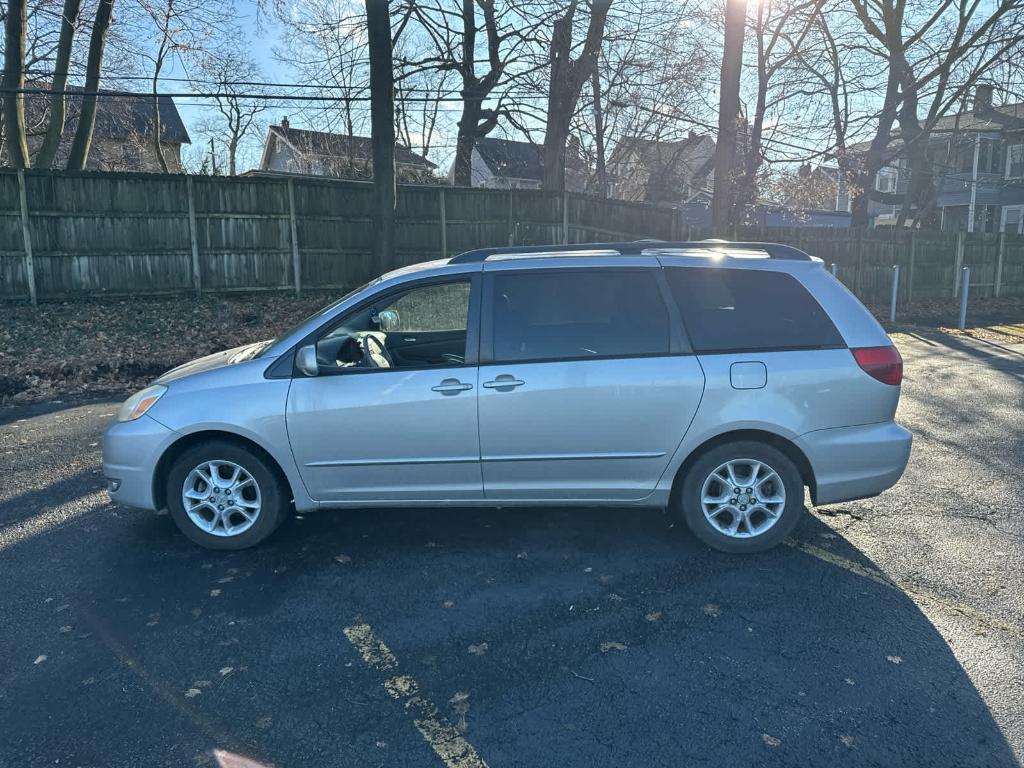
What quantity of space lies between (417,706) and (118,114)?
26.6 m

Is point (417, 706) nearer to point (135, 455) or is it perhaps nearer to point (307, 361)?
point (307, 361)

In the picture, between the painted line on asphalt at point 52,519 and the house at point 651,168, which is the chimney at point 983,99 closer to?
the house at point 651,168

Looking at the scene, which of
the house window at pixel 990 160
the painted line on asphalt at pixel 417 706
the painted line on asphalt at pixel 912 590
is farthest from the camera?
the house window at pixel 990 160

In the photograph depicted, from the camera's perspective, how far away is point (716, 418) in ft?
13.9

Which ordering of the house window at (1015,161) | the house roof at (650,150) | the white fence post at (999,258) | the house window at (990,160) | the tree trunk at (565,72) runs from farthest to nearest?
the house window at (990,160) → the house window at (1015,161) → the house roof at (650,150) → the white fence post at (999,258) → the tree trunk at (565,72)

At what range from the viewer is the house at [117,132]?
73.3 ft

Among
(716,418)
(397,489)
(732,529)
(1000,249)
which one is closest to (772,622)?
(732,529)

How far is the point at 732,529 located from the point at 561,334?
4.99 ft

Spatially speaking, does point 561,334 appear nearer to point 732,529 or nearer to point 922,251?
point 732,529

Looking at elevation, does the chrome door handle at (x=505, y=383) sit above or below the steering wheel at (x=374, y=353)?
below

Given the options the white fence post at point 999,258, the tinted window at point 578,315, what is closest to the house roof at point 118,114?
the tinted window at point 578,315

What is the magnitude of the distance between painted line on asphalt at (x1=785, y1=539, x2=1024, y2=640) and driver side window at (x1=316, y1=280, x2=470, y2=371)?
2.37m

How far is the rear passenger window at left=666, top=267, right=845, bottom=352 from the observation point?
14.2 ft

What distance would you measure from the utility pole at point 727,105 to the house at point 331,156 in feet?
28.1
